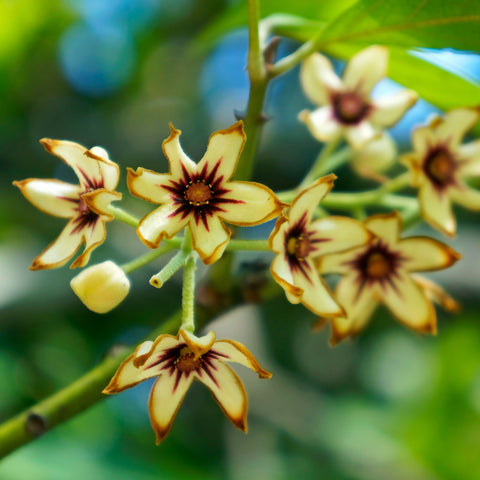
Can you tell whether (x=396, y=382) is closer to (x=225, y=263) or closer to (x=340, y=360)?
(x=340, y=360)

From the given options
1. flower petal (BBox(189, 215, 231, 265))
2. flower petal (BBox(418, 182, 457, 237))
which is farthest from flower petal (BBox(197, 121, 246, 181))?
flower petal (BBox(418, 182, 457, 237))

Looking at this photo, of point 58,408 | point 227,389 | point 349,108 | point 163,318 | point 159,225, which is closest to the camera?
point 159,225

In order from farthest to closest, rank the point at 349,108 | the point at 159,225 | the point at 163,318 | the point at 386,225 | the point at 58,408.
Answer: the point at 163,318 → the point at 349,108 → the point at 386,225 → the point at 58,408 → the point at 159,225

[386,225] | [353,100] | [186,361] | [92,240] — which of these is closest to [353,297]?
[386,225]

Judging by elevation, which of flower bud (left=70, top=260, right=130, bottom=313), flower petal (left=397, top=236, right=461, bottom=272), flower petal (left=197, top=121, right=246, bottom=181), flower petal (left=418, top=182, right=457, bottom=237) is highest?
flower petal (left=197, top=121, right=246, bottom=181)

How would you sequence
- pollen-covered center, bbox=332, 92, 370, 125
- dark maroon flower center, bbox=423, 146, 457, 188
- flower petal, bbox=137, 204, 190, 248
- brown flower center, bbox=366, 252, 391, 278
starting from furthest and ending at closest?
pollen-covered center, bbox=332, 92, 370, 125 → dark maroon flower center, bbox=423, 146, 457, 188 → brown flower center, bbox=366, 252, 391, 278 → flower petal, bbox=137, 204, 190, 248

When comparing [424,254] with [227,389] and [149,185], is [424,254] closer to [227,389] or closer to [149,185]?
[227,389]

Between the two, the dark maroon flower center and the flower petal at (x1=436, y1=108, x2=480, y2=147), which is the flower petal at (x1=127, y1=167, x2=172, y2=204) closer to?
the dark maroon flower center

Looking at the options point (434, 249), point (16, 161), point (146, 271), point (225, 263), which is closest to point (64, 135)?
point (16, 161)
